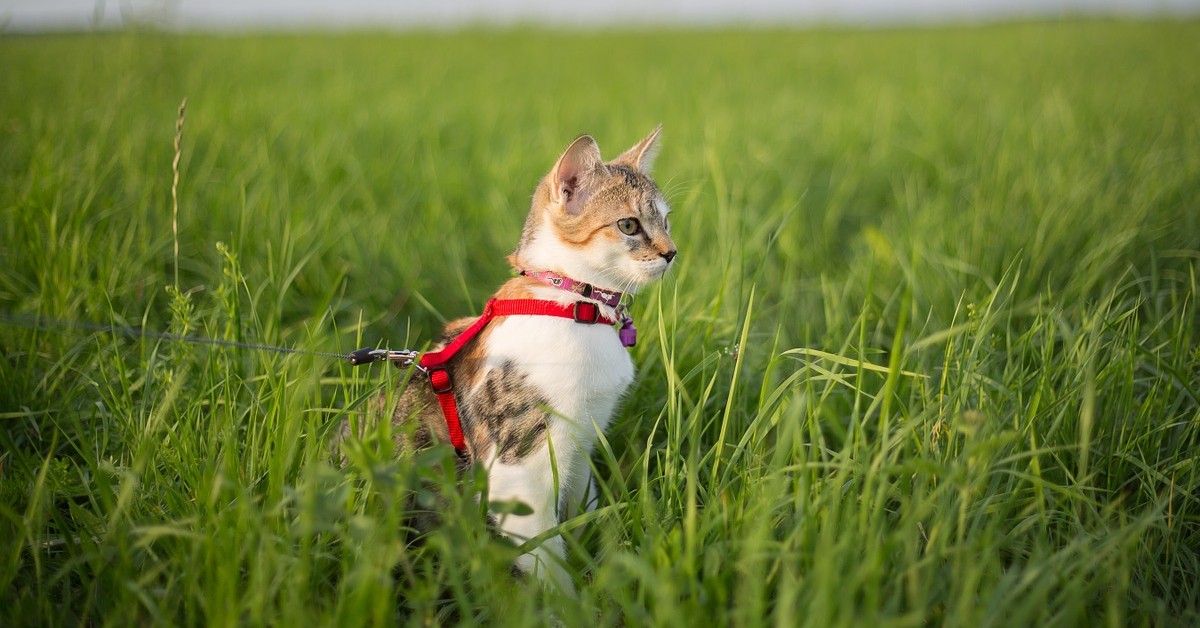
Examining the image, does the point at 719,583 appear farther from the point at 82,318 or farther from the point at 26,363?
the point at 82,318

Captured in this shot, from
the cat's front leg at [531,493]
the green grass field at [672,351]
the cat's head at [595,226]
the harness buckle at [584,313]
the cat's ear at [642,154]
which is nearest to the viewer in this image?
the green grass field at [672,351]

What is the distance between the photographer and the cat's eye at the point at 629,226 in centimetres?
204

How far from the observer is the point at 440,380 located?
6.27 ft

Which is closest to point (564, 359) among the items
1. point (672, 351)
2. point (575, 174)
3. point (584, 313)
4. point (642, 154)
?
point (584, 313)

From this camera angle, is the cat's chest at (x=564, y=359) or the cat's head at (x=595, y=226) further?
the cat's head at (x=595, y=226)

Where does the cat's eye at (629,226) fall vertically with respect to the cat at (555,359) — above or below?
above

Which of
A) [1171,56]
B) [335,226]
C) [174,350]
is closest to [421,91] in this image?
[335,226]

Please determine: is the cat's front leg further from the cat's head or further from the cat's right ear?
the cat's right ear

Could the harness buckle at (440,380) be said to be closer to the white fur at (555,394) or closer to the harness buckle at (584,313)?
the white fur at (555,394)

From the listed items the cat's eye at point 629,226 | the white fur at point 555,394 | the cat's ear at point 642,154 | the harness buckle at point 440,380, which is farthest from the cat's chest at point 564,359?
the cat's ear at point 642,154

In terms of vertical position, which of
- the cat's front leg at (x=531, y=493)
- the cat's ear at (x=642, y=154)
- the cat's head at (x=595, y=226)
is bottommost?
the cat's front leg at (x=531, y=493)

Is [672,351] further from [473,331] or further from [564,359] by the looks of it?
[473,331]

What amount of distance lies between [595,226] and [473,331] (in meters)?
0.45

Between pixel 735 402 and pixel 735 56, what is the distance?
Answer: 10147mm
